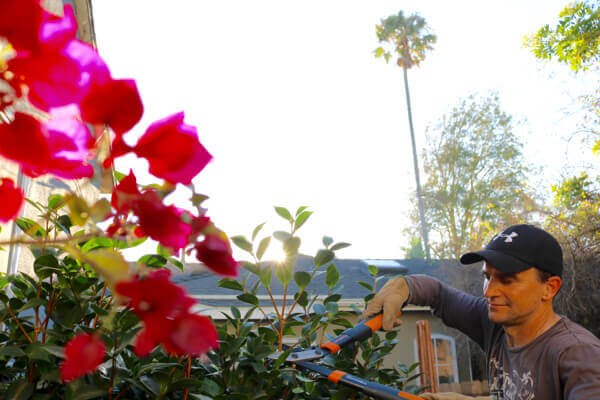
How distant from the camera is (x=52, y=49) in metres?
0.30

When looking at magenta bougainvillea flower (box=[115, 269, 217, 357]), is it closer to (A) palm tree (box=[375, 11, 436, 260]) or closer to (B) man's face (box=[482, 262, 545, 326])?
(B) man's face (box=[482, 262, 545, 326])

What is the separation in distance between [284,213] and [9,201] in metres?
0.97

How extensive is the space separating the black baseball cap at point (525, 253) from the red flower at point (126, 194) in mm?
1698

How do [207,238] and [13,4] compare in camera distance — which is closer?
[13,4]

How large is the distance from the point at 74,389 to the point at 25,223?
0.49m

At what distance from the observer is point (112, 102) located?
31cm

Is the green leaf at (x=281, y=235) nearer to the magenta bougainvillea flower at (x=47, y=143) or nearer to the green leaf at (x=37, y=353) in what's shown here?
the green leaf at (x=37, y=353)

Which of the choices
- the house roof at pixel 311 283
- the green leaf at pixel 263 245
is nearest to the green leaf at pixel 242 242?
the green leaf at pixel 263 245

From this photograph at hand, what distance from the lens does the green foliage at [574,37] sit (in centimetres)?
643

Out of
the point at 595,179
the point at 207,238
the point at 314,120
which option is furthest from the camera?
the point at 314,120

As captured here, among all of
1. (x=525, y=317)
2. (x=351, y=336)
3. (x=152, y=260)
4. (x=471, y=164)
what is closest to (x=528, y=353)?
(x=525, y=317)

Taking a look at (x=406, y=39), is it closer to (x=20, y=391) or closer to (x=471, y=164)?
(x=471, y=164)

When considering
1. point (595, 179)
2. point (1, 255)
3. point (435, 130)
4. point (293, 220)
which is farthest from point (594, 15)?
point (435, 130)

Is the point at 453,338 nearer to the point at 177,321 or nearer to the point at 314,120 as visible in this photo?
the point at 177,321
